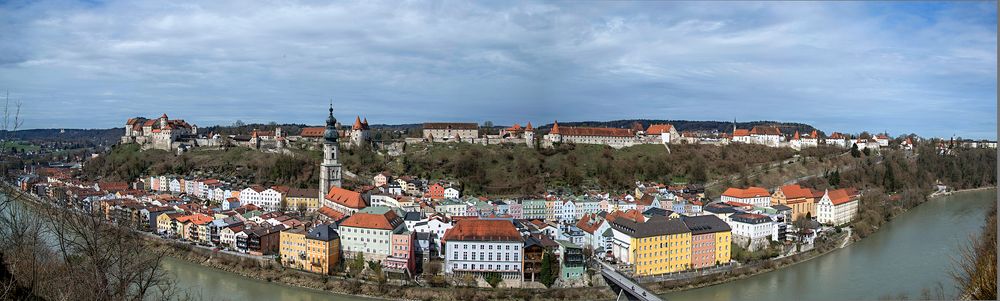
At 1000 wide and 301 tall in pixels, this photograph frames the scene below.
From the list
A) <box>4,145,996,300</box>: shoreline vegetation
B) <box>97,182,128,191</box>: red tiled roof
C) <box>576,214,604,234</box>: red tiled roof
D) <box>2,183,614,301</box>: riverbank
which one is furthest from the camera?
<box>97,182,128,191</box>: red tiled roof

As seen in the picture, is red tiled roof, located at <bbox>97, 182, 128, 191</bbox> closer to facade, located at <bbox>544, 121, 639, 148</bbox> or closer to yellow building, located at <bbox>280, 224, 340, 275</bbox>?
yellow building, located at <bbox>280, 224, 340, 275</bbox>

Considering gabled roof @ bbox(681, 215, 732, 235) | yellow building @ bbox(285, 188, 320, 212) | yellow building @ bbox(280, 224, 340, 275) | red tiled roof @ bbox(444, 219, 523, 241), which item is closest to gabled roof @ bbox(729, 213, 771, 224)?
gabled roof @ bbox(681, 215, 732, 235)

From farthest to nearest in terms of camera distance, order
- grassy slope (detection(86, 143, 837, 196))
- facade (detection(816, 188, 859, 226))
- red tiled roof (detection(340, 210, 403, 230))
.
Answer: grassy slope (detection(86, 143, 837, 196)) → facade (detection(816, 188, 859, 226)) → red tiled roof (detection(340, 210, 403, 230))

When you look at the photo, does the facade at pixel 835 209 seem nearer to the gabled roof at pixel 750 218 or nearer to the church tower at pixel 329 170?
the gabled roof at pixel 750 218

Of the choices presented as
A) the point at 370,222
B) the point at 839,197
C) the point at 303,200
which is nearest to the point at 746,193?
the point at 839,197

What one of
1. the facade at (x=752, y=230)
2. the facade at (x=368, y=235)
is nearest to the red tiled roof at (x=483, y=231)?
the facade at (x=368, y=235)

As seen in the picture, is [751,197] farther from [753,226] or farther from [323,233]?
[323,233]

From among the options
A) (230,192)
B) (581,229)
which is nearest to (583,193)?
(581,229)
